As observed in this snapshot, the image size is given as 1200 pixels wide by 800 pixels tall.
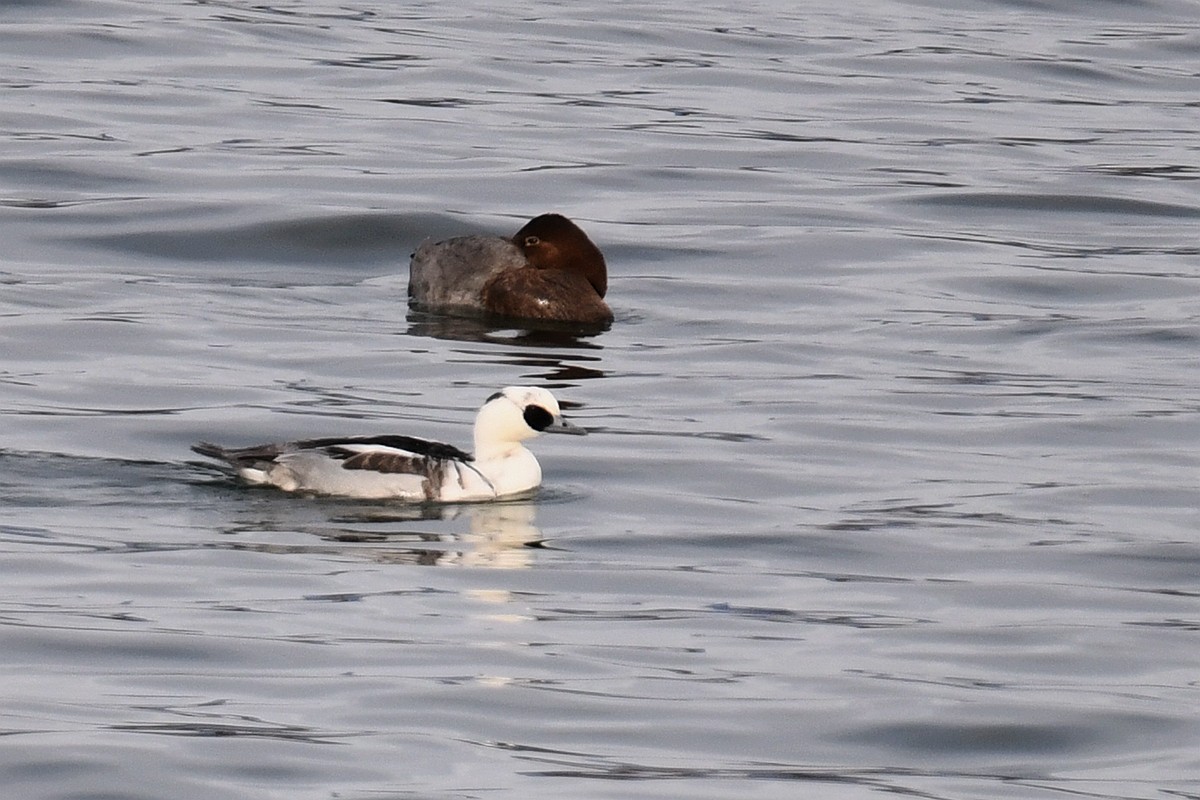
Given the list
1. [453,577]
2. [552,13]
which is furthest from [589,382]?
[552,13]

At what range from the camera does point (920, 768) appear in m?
8.34

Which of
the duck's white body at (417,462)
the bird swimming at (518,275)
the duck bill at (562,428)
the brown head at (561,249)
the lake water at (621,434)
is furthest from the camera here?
the brown head at (561,249)

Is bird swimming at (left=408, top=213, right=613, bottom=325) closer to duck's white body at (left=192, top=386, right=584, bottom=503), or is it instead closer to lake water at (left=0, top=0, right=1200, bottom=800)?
lake water at (left=0, top=0, right=1200, bottom=800)

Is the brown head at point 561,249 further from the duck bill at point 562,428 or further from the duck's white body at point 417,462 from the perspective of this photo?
the duck's white body at point 417,462

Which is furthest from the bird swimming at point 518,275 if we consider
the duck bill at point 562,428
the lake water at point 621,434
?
the duck bill at point 562,428

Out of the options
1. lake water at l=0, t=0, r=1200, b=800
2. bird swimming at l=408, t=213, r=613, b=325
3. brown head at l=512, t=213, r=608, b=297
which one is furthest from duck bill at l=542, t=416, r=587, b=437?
brown head at l=512, t=213, r=608, b=297

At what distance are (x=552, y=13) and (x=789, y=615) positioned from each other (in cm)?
2791

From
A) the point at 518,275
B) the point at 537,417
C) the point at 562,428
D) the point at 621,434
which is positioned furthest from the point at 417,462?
the point at 518,275

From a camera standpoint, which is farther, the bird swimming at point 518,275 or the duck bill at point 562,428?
the bird swimming at point 518,275

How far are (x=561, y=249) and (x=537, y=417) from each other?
6.15 meters

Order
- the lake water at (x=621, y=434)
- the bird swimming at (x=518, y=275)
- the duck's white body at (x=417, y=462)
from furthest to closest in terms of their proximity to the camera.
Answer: the bird swimming at (x=518, y=275) < the duck's white body at (x=417, y=462) < the lake water at (x=621, y=434)

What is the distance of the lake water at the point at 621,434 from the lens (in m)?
8.55

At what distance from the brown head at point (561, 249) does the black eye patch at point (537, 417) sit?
5951 millimetres

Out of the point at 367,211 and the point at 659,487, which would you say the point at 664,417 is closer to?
the point at 659,487
